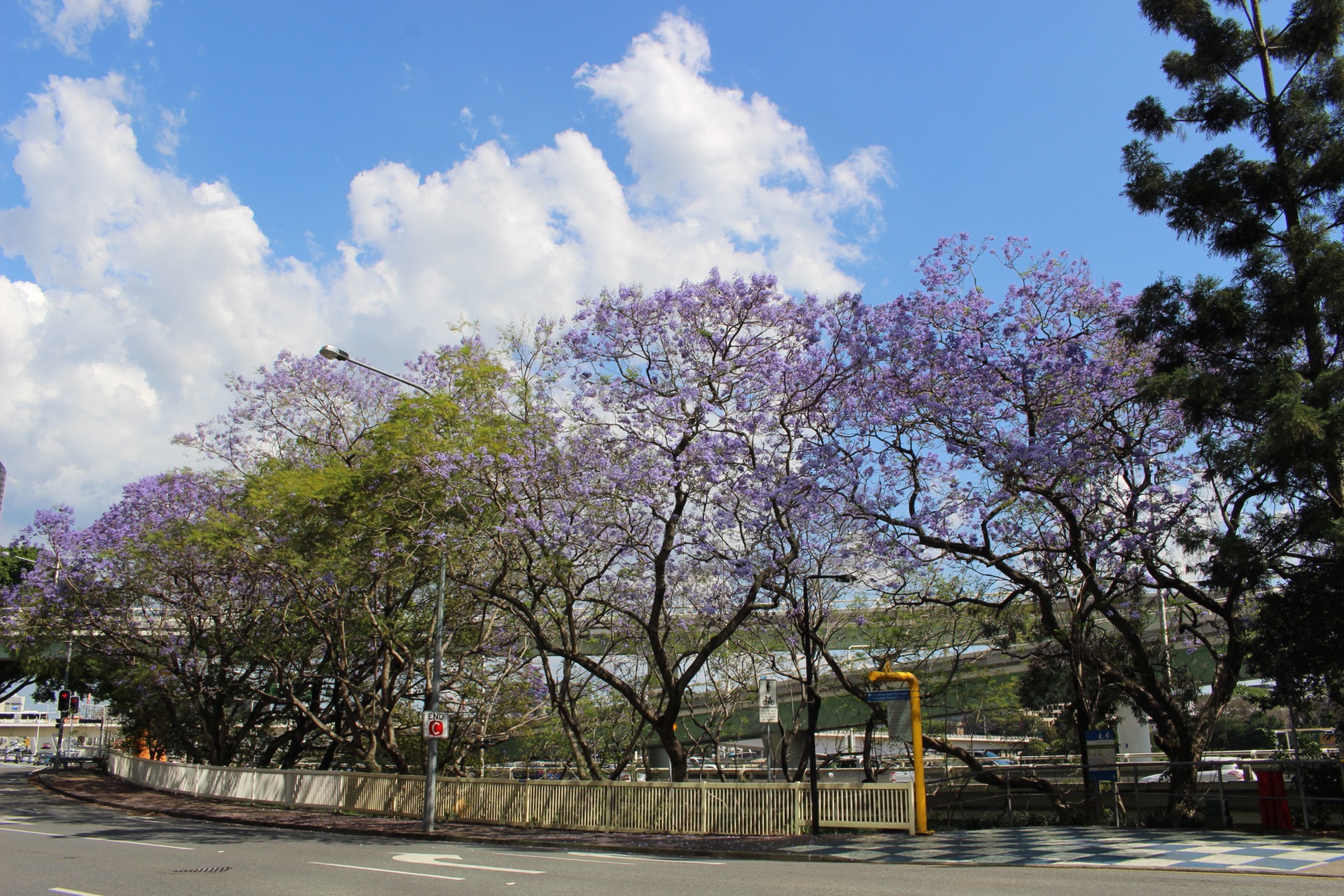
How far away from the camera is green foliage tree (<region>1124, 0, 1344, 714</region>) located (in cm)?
1347

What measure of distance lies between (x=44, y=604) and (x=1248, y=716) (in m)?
76.8

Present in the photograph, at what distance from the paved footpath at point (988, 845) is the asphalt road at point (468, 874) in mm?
632

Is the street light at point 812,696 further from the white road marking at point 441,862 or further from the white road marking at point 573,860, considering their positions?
the white road marking at point 441,862

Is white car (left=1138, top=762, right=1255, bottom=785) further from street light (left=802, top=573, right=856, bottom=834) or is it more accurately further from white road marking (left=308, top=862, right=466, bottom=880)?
white road marking (left=308, top=862, right=466, bottom=880)

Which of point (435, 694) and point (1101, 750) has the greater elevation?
point (435, 694)

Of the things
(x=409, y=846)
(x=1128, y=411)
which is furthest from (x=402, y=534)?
(x=1128, y=411)

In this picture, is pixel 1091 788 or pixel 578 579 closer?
pixel 1091 788

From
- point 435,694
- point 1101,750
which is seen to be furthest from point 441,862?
point 1101,750

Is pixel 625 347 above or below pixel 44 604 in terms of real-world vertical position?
above

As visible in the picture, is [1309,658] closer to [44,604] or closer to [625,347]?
[625,347]

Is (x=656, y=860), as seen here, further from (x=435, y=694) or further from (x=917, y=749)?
(x=435, y=694)

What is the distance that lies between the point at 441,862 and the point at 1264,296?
1588 cm

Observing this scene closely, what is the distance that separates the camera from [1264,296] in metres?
14.8

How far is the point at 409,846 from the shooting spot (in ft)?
55.6
